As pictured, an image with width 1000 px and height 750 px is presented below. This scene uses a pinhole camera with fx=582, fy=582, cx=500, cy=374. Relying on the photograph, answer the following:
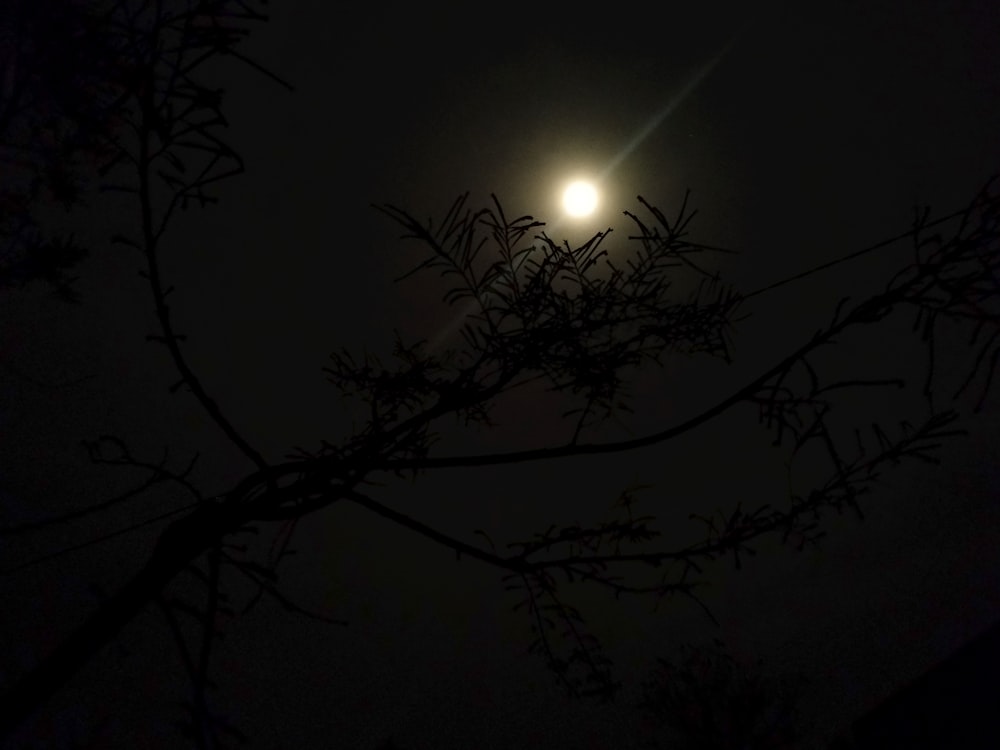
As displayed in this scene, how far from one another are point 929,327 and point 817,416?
246 millimetres

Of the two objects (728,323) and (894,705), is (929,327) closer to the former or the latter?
(728,323)

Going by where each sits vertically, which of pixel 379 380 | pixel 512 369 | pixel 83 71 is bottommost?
pixel 512 369

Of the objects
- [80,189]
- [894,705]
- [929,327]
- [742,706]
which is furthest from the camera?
[894,705]

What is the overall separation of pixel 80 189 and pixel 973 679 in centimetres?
1269

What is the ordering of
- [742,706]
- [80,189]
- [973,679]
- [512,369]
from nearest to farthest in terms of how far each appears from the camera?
[512,369]
[80,189]
[742,706]
[973,679]

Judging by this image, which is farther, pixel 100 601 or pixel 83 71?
pixel 83 71

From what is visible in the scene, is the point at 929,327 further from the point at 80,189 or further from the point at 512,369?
the point at 80,189

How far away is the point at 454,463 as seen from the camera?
4.37ft

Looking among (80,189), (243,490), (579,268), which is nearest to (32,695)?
(243,490)

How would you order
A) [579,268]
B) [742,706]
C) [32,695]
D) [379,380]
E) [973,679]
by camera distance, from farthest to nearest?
1. [973,679]
2. [742,706]
3. [379,380]
4. [579,268]
5. [32,695]

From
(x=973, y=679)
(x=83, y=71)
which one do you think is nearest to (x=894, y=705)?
(x=973, y=679)

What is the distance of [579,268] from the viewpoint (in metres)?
1.61

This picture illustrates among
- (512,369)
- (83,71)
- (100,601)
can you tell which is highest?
(83,71)

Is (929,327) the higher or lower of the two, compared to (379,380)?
lower
